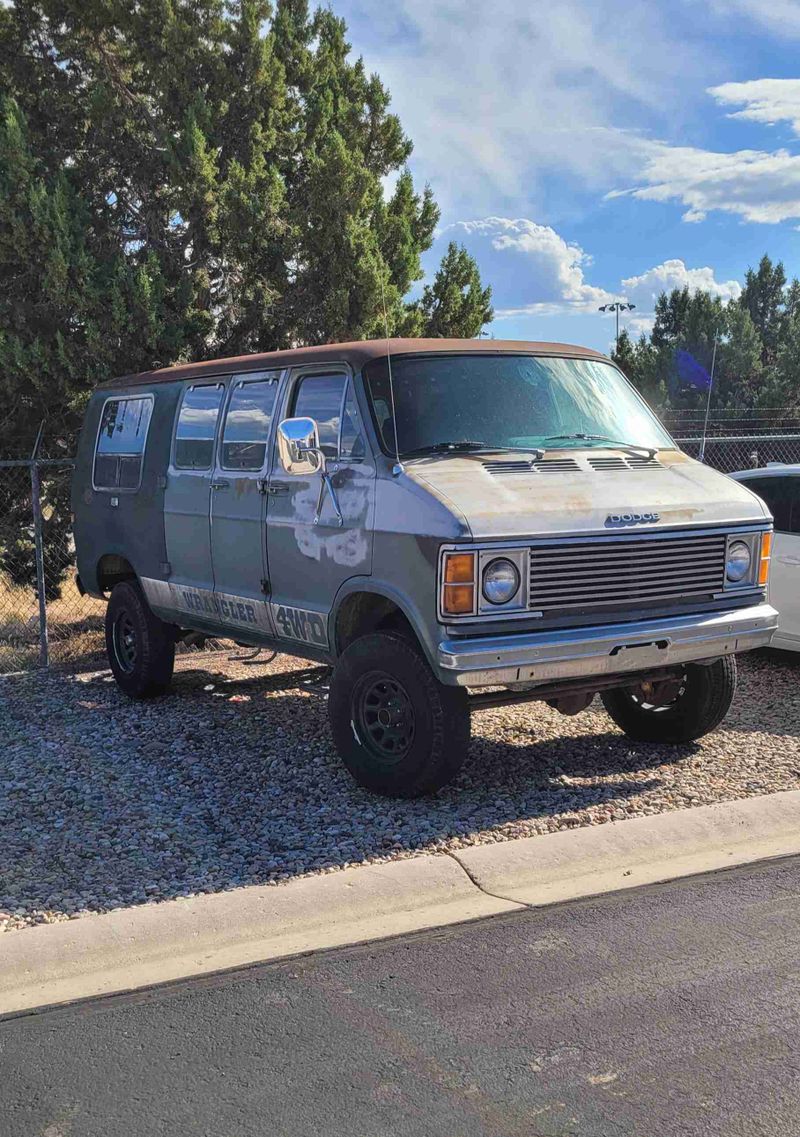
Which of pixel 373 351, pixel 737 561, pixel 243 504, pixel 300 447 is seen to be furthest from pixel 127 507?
pixel 737 561

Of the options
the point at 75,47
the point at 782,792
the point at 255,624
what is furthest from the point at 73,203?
the point at 782,792

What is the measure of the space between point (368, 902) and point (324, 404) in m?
2.91

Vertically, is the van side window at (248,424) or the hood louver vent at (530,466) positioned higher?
the van side window at (248,424)

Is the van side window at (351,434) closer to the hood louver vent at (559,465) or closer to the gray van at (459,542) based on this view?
the gray van at (459,542)

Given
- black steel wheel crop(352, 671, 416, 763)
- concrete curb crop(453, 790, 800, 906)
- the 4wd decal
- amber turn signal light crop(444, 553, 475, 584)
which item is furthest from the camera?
the 4wd decal

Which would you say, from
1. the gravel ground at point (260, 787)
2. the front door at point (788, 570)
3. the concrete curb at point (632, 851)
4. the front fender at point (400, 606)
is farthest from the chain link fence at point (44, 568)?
the concrete curb at point (632, 851)

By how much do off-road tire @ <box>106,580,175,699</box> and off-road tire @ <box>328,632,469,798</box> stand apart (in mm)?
2549

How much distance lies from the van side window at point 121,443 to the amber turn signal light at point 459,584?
12.1 ft

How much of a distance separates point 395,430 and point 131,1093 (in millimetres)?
3535

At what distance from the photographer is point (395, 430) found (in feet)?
19.2

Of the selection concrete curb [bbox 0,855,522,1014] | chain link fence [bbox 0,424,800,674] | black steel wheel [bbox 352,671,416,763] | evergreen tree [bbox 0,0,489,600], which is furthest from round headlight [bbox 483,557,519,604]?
evergreen tree [bbox 0,0,489,600]

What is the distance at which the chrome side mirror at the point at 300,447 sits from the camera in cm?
574

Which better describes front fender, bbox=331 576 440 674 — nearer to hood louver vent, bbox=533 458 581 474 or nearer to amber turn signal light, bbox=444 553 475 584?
amber turn signal light, bbox=444 553 475 584

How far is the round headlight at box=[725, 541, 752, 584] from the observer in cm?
596
